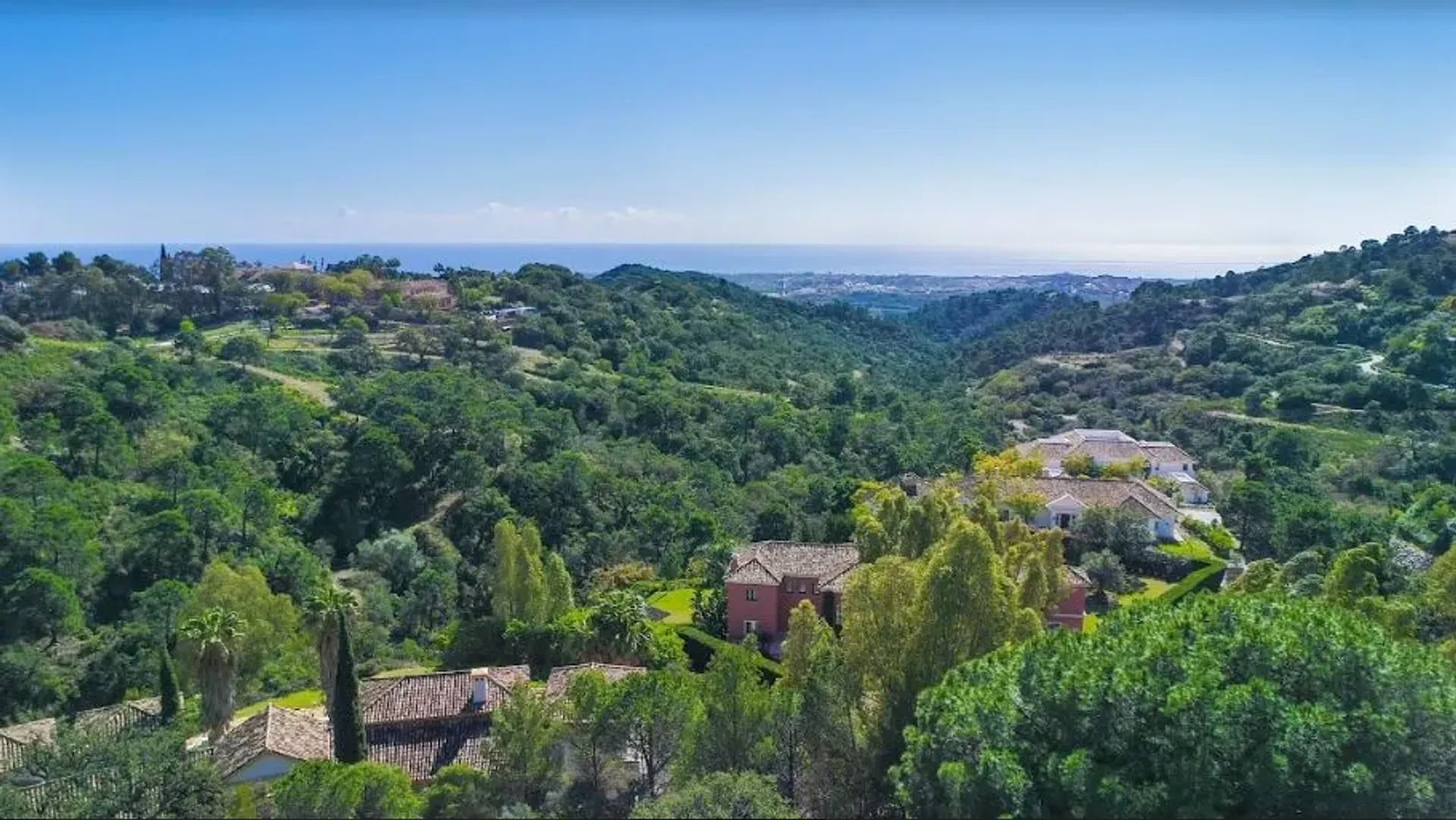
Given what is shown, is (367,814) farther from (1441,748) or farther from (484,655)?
(1441,748)

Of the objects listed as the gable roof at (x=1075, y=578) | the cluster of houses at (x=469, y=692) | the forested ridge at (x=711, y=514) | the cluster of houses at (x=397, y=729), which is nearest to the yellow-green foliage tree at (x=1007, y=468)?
the forested ridge at (x=711, y=514)

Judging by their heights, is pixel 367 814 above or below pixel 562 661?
above

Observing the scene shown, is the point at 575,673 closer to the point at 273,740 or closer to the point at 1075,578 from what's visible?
the point at 273,740

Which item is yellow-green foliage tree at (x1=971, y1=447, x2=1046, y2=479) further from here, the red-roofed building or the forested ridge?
the red-roofed building

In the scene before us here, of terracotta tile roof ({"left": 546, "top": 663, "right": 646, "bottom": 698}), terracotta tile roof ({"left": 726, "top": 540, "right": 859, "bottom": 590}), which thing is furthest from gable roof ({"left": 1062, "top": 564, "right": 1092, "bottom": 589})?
→ terracotta tile roof ({"left": 546, "top": 663, "right": 646, "bottom": 698})

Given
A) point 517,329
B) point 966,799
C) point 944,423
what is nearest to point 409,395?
point 517,329
